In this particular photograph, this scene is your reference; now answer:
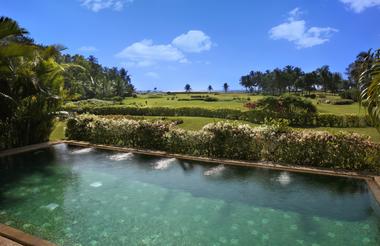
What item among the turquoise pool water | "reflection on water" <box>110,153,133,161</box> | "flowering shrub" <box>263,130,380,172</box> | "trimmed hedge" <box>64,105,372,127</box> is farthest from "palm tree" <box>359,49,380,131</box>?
"trimmed hedge" <box>64,105,372,127</box>

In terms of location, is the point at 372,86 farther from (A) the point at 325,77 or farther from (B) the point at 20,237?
(A) the point at 325,77

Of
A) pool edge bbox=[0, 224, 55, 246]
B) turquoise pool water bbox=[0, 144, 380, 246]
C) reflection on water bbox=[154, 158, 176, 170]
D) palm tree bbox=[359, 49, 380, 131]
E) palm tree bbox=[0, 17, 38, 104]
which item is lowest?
turquoise pool water bbox=[0, 144, 380, 246]

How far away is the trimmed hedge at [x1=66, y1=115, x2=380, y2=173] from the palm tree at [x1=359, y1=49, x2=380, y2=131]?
3530mm

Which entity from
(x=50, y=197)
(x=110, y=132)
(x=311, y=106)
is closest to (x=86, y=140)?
(x=110, y=132)

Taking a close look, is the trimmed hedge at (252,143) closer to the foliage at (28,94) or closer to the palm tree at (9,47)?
the foliage at (28,94)

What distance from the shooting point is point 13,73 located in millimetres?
10766

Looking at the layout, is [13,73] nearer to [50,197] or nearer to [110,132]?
[110,132]

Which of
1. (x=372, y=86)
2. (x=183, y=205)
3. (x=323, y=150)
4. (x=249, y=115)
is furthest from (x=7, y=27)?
(x=249, y=115)

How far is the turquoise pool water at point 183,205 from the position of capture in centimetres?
547

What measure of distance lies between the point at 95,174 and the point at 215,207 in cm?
389

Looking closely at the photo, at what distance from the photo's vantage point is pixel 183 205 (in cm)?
683

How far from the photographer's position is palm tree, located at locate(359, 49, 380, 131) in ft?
15.5

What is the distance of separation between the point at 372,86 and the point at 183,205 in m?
4.13

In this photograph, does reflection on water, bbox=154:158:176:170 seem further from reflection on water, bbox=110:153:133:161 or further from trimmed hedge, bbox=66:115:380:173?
reflection on water, bbox=110:153:133:161
